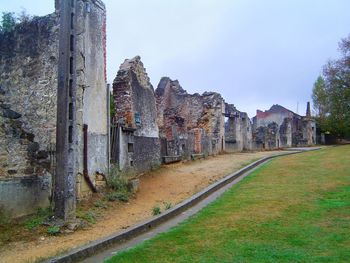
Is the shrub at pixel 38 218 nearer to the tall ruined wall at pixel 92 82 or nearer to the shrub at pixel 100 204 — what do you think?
the shrub at pixel 100 204

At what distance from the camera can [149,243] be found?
22.2 ft

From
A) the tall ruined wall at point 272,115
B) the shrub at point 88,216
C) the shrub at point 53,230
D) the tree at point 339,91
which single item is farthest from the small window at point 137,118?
the tall ruined wall at point 272,115

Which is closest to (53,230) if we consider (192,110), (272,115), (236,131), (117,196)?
(117,196)

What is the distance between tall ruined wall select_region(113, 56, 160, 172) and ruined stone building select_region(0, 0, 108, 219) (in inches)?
73.9

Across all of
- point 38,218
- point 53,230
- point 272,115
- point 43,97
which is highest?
point 272,115

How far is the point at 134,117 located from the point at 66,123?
21.2ft

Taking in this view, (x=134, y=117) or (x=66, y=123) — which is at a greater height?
(x=134, y=117)

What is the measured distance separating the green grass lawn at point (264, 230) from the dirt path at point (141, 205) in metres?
1.46

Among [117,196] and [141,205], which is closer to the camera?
[141,205]

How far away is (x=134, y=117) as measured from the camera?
1542 cm

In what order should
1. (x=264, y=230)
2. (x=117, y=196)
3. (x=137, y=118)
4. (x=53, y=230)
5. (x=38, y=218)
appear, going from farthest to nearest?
(x=137, y=118), (x=117, y=196), (x=38, y=218), (x=53, y=230), (x=264, y=230)

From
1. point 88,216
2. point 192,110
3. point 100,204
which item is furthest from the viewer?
point 192,110

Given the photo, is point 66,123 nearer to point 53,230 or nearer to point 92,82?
point 53,230

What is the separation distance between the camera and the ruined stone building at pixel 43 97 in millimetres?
10562
